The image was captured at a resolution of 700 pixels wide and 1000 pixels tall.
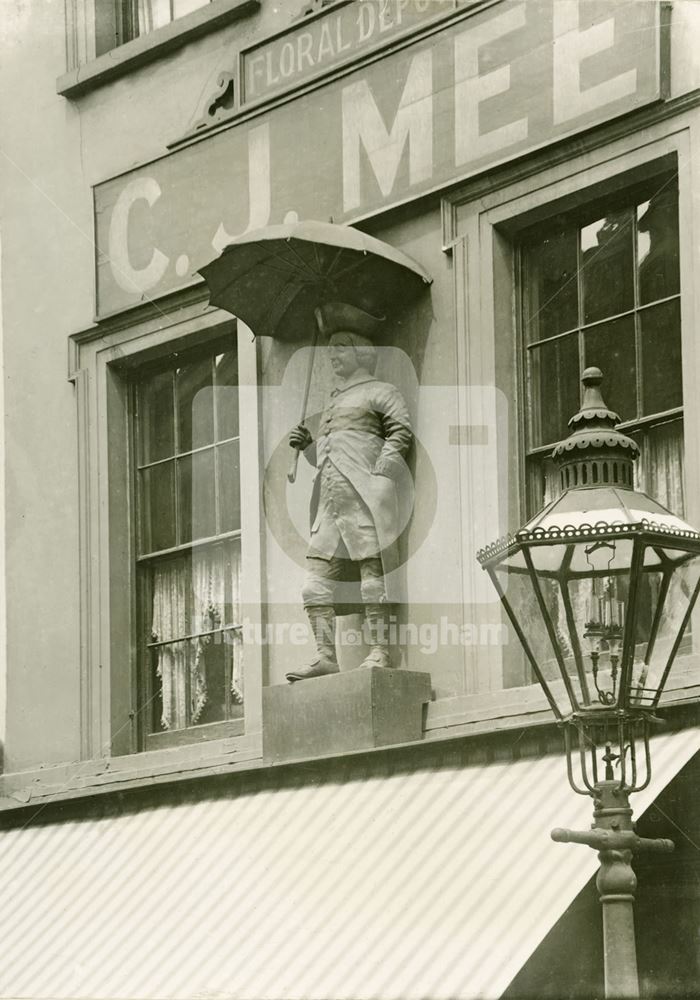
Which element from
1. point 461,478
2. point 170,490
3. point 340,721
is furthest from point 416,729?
point 170,490

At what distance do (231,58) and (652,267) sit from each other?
3.42 m

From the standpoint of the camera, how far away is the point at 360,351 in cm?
1078

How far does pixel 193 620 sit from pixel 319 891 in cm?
301

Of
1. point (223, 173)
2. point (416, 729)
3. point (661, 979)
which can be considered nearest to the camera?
point (661, 979)

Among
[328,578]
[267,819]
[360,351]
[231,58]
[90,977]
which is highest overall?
[231,58]

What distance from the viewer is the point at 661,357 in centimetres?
965

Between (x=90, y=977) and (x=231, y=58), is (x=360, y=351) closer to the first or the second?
(x=231, y=58)

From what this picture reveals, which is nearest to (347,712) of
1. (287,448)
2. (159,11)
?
(287,448)

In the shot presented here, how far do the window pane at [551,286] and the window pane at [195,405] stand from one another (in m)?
2.50

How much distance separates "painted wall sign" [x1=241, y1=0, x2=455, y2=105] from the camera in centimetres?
1103

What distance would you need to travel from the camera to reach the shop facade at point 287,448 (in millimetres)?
9211

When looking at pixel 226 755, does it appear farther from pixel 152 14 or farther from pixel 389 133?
pixel 152 14

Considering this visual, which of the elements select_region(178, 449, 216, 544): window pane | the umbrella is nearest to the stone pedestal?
the umbrella

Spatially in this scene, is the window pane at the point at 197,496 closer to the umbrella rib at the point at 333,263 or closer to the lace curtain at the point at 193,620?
the lace curtain at the point at 193,620
